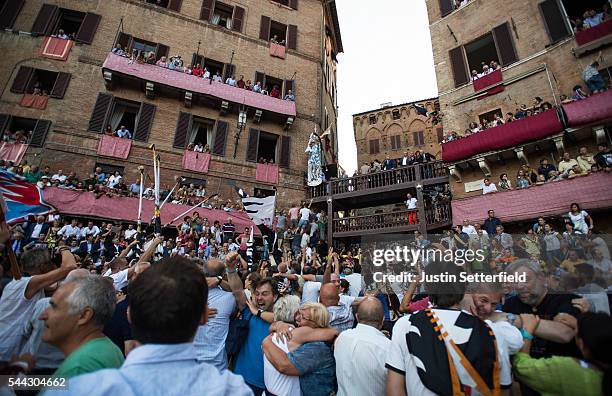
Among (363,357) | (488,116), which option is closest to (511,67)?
(488,116)

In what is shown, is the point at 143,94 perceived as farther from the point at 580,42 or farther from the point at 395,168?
the point at 580,42

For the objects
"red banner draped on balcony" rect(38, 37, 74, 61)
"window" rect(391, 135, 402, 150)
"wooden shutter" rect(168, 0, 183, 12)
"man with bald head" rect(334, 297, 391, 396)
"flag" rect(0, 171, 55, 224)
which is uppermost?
"wooden shutter" rect(168, 0, 183, 12)

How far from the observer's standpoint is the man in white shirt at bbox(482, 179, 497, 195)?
38.2ft

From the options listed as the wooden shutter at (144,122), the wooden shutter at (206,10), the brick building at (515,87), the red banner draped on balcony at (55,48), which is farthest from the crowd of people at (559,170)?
the red banner draped on balcony at (55,48)

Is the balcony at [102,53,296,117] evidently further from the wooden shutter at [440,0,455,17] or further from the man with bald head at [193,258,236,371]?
the man with bald head at [193,258,236,371]

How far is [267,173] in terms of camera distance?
56.3 ft

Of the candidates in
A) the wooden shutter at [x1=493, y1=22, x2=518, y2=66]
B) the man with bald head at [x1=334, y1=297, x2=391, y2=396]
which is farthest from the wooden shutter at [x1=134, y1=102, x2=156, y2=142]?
the wooden shutter at [x1=493, y1=22, x2=518, y2=66]

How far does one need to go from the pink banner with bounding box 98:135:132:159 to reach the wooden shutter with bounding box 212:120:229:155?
13.9ft

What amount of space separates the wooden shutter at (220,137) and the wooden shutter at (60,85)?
7334 mm

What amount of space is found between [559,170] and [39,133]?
847 inches

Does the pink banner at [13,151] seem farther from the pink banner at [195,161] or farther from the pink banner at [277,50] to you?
the pink banner at [277,50]

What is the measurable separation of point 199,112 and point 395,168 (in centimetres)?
1154

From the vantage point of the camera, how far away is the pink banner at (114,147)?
46.9 ft

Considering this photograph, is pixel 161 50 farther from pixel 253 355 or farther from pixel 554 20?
pixel 554 20
